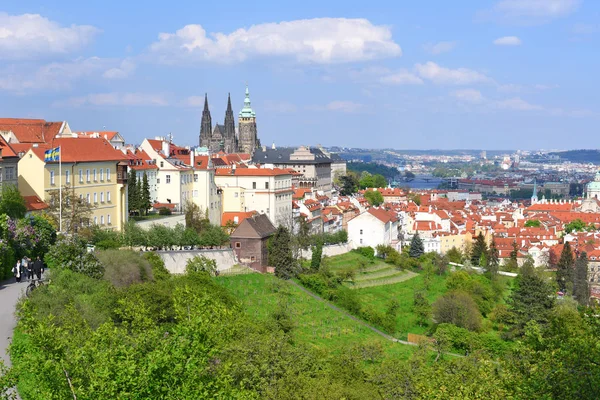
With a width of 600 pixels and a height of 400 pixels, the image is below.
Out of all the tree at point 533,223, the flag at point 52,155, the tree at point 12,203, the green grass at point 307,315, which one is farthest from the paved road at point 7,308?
the tree at point 533,223

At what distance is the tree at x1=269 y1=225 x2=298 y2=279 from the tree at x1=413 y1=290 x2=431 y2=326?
26.3ft

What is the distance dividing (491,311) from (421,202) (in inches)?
2829

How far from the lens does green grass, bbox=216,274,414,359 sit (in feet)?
125

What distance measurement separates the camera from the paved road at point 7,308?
20266mm

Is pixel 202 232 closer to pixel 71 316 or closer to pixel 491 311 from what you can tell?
pixel 491 311

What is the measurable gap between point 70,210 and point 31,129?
9831mm

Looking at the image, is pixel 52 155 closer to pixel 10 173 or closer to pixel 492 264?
pixel 10 173

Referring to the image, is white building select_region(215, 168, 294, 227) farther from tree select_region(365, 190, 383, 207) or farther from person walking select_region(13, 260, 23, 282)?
tree select_region(365, 190, 383, 207)

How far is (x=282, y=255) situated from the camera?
46094mm

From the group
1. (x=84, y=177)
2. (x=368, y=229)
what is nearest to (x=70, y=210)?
(x=84, y=177)

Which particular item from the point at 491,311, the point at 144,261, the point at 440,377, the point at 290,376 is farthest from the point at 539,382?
the point at 491,311

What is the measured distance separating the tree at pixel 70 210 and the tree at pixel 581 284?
1546 inches

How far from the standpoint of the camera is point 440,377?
74.5 feet

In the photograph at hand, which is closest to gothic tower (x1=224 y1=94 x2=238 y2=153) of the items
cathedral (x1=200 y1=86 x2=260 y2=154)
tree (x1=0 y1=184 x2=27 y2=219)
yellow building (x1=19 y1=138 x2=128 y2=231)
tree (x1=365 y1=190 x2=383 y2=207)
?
cathedral (x1=200 y1=86 x2=260 y2=154)
